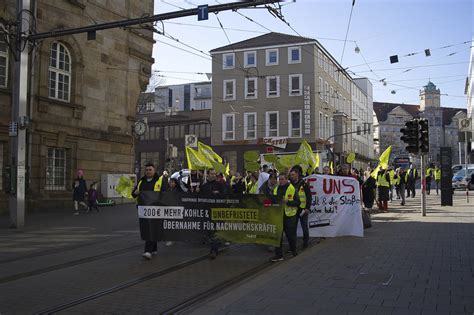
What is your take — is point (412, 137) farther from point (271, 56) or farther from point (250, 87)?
point (271, 56)

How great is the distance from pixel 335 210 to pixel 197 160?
569 cm

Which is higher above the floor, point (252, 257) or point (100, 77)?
point (100, 77)

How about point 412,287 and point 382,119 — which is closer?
point 412,287

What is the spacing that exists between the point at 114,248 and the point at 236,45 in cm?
4864

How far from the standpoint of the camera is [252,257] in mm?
9875

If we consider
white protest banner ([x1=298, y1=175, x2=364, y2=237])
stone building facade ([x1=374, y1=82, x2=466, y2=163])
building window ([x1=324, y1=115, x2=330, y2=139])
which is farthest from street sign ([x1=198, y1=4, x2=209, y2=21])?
stone building facade ([x1=374, y1=82, x2=466, y2=163])

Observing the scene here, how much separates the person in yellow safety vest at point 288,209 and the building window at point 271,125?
45.3 m

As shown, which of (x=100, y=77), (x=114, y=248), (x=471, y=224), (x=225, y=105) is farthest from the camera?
(x=225, y=105)

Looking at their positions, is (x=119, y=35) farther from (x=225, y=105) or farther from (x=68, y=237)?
(x=225, y=105)

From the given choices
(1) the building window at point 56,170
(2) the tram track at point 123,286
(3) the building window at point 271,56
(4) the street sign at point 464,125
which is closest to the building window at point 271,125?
(3) the building window at point 271,56

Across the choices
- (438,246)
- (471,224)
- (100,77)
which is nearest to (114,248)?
(438,246)

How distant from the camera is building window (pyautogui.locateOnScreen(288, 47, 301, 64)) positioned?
54.4 m

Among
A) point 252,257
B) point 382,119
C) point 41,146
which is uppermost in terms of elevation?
point 382,119

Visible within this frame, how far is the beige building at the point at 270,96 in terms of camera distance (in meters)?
53.7
